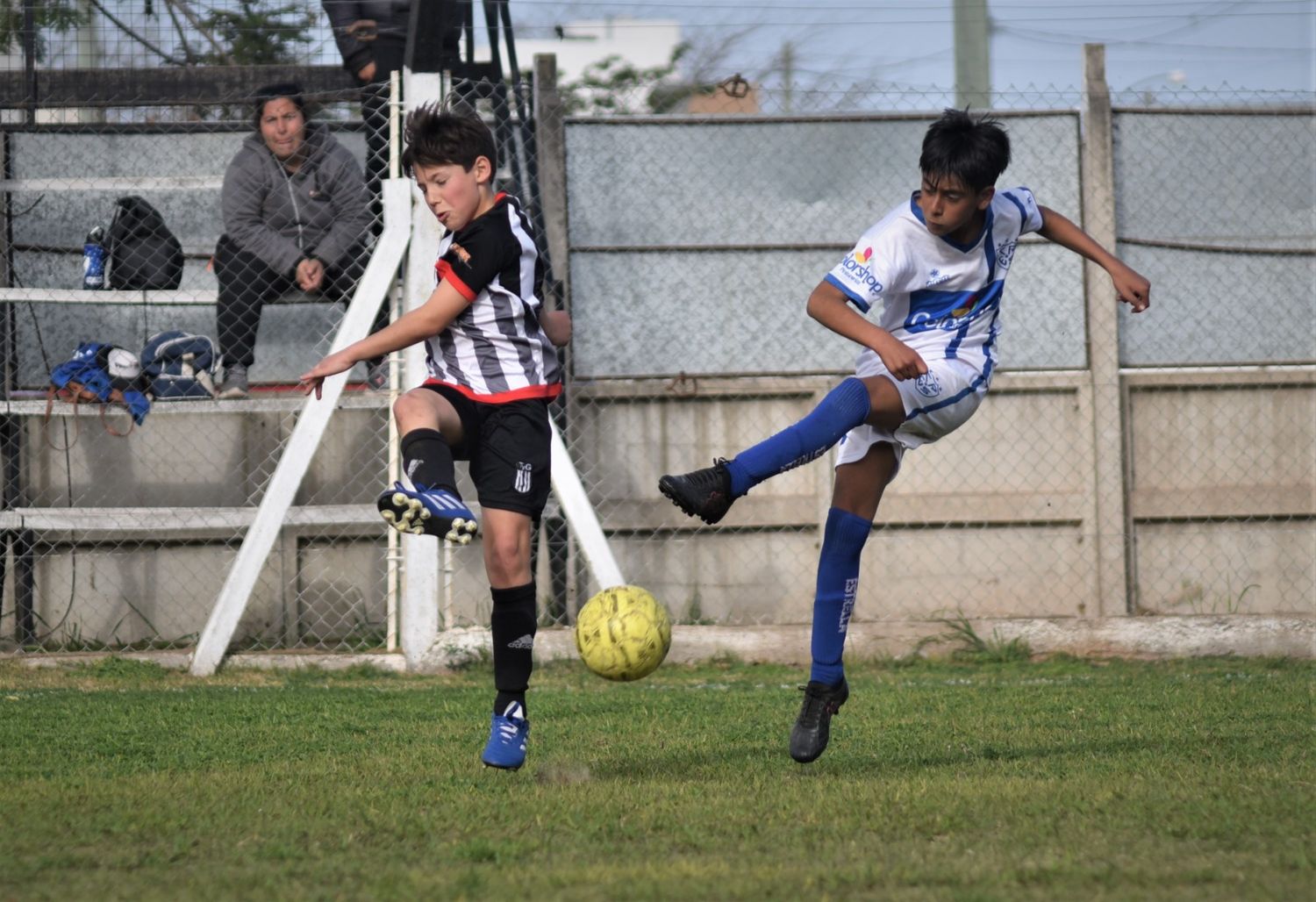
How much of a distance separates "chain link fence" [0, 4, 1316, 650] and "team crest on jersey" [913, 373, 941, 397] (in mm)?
4212

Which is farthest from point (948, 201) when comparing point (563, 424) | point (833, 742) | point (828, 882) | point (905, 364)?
point (563, 424)

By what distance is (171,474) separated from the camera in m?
8.95

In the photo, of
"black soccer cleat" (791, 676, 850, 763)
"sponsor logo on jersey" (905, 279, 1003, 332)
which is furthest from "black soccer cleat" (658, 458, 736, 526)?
"sponsor logo on jersey" (905, 279, 1003, 332)

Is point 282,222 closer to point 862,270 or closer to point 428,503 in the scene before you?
point 862,270

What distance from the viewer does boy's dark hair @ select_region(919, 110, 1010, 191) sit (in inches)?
183

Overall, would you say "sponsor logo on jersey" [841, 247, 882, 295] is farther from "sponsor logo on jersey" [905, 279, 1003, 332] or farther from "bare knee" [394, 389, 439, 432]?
"bare knee" [394, 389, 439, 432]

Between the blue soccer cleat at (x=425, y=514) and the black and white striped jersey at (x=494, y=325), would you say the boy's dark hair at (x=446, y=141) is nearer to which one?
the black and white striped jersey at (x=494, y=325)

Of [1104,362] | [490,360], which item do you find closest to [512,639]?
[490,360]

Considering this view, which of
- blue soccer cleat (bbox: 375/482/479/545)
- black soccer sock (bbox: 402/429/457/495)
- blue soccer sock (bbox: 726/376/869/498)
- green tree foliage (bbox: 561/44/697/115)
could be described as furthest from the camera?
green tree foliage (bbox: 561/44/697/115)

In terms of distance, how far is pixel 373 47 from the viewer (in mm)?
8672

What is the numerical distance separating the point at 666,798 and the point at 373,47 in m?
5.95

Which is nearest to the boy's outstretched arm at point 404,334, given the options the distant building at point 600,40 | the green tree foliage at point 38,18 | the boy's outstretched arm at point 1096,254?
the boy's outstretched arm at point 1096,254

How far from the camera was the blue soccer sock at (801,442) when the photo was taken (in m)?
4.52

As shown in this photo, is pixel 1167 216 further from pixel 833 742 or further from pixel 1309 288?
pixel 833 742
